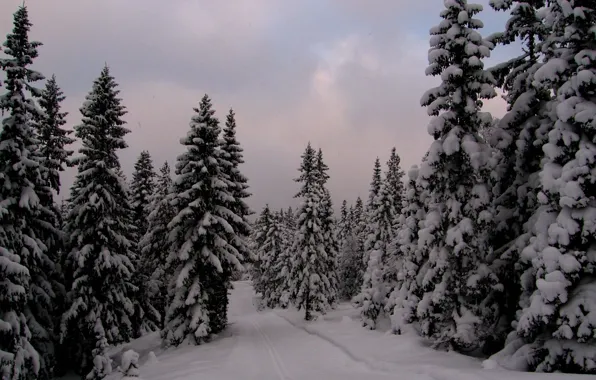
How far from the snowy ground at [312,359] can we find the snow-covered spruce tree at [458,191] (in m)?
1.58

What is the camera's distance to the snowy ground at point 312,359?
1405cm

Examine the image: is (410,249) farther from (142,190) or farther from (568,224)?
(142,190)

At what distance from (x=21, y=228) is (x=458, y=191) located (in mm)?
19484

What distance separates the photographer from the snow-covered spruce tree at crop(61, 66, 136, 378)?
72.4ft

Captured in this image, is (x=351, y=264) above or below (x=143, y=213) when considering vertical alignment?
below

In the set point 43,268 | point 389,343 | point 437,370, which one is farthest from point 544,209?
point 43,268

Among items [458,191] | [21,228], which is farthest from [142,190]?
[458,191]

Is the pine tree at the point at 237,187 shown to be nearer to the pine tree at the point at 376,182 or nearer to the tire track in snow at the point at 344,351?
the tire track in snow at the point at 344,351

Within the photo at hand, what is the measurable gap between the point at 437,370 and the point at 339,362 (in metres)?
6.67

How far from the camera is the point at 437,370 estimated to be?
12.9 m

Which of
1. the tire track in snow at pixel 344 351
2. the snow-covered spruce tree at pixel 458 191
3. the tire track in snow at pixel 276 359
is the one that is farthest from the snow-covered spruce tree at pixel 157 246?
the snow-covered spruce tree at pixel 458 191

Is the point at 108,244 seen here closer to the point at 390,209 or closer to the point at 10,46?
the point at 10,46

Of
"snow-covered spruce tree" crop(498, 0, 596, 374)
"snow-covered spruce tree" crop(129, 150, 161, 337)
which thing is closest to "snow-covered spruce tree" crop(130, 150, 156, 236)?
"snow-covered spruce tree" crop(129, 150, 161, 337)

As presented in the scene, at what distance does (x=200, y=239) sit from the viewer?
26.0m
